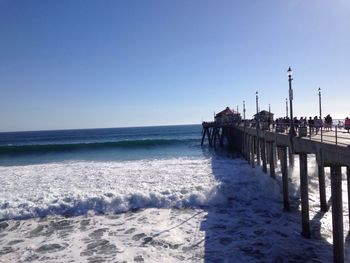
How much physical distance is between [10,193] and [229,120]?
34377 mm

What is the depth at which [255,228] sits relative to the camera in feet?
42.3

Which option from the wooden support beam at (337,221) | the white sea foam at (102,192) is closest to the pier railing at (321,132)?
the wooden support beam at (337,221)

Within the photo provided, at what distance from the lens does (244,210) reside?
15359 mm

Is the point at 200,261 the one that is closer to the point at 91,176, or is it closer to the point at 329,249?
the point at 329,249

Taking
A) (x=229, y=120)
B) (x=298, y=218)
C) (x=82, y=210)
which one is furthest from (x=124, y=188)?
(x=229, y=120)

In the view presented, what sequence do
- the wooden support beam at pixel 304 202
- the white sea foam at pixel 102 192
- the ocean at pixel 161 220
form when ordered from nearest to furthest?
1. the ocean at pixel 161 220
2. the wooden support beam at pixel 304 202
3. the white sea foam at pixel 102 192

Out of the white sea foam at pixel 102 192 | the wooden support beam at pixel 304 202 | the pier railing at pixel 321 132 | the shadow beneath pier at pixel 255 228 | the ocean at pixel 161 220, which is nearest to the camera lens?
the pier railing at pixel 321 132

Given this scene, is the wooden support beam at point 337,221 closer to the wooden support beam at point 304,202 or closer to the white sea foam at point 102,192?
the wooden support beam at point 304,202


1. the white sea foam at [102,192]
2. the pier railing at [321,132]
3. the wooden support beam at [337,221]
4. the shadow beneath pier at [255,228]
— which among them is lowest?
the shadow beneath pier at [255,228]

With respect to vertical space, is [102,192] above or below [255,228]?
above

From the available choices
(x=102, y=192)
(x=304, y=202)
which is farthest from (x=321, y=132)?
(x=102, y=192)

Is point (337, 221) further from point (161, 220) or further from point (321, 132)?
point (161, 220)

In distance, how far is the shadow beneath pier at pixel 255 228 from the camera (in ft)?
34.6

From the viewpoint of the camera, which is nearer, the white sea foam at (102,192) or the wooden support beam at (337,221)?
the wooden support beam at (337,221)
